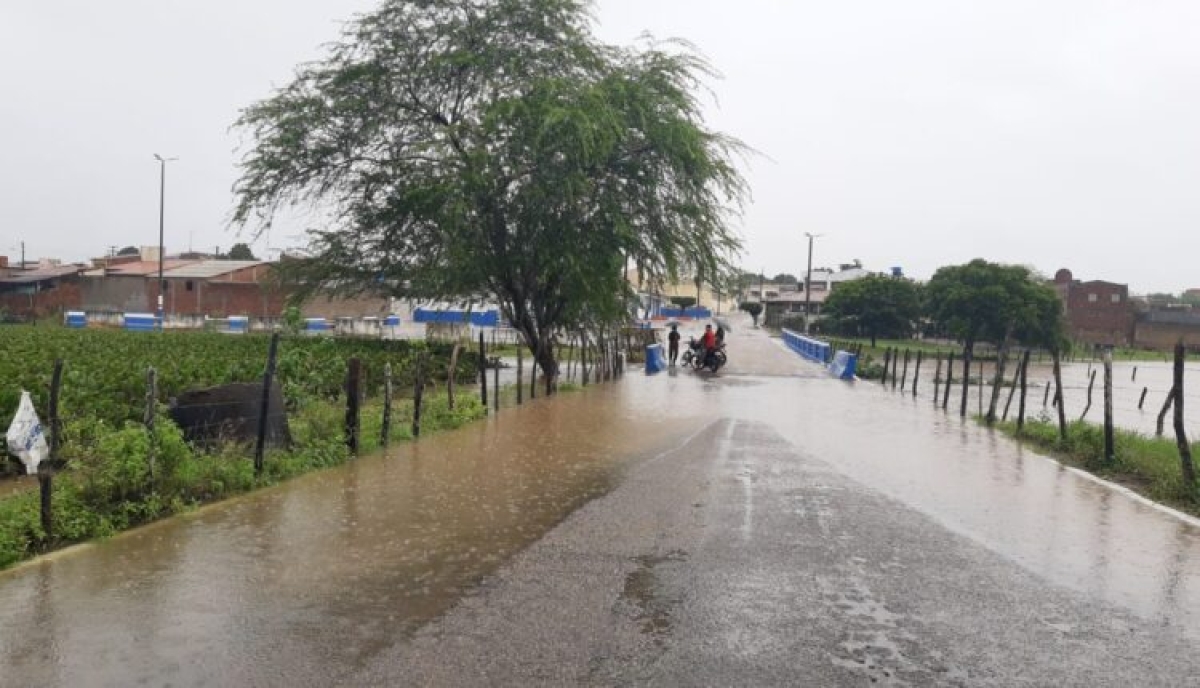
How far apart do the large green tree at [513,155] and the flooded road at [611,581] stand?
1065 cm

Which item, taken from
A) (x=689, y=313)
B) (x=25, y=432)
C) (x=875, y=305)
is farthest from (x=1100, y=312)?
(x=25, y=432)

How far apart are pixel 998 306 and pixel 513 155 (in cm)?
5135

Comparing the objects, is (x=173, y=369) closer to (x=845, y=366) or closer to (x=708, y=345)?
(x=708, y=345)

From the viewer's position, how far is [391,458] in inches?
482

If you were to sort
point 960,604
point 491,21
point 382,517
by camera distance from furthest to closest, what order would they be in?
point 491,21 → point 382,517 → point 960,604

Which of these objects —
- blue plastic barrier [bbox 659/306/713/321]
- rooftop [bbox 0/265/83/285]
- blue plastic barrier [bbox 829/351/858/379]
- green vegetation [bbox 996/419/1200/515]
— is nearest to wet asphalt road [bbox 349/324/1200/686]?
green vegetation [bbox 996/419/1200/515]

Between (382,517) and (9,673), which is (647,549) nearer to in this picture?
(382,517)

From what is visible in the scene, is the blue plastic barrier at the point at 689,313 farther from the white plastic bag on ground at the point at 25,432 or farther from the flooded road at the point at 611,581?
the white plastic bag on ground at the point at 25,432

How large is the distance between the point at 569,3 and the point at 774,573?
Result: 63.2ft

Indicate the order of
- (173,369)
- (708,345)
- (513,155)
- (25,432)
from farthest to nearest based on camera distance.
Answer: (708,345) → (513,155) → (173,369) → (25,432)

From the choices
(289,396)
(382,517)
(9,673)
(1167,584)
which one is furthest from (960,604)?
(289,396)

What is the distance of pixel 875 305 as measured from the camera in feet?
254

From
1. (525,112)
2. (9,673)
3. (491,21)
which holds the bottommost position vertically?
(9,673)

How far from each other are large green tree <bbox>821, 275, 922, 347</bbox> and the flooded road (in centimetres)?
6755
